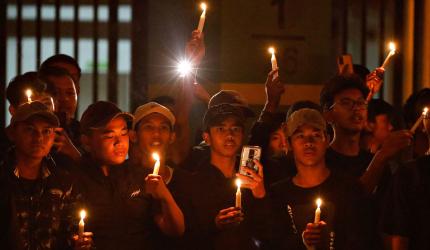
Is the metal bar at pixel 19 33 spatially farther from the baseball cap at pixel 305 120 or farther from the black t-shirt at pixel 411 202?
the black t-shirt at pixel 411 202

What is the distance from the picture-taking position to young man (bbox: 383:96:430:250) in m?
4.27

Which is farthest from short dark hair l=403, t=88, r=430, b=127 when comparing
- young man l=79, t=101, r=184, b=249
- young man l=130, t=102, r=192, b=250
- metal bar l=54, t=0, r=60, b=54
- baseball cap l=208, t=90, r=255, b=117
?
metal bar l=54, t=0, r=60, b=54

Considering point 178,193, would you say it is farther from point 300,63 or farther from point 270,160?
point 300,63

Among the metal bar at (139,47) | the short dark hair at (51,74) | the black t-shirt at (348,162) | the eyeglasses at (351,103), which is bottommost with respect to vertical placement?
the black t-shirt at (348,162)

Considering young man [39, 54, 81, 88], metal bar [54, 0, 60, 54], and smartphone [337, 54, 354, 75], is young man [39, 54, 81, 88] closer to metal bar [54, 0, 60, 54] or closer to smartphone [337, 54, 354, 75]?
metal bar [54, 0, 60, 54]

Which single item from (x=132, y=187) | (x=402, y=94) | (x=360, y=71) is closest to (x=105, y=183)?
(x=132, y=187)

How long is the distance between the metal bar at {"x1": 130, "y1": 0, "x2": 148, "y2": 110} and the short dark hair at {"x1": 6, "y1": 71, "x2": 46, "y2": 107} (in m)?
2.22

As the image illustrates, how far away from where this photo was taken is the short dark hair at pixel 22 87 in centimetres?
519

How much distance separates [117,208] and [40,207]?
493 mm

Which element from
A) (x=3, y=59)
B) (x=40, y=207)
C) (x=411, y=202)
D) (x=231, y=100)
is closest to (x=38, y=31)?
(x=3, y=59)

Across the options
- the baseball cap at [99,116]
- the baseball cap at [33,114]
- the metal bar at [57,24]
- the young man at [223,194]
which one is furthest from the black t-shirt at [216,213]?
the metal bar at [57,24]

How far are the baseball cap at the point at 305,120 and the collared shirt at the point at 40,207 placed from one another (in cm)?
133

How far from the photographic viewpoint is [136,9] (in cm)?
759

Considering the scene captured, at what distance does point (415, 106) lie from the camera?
5.82 m
